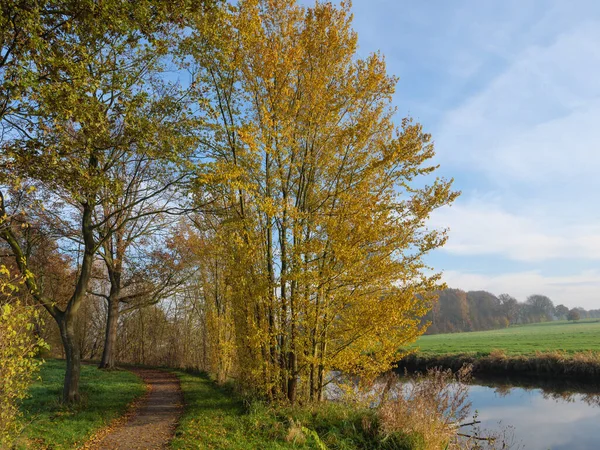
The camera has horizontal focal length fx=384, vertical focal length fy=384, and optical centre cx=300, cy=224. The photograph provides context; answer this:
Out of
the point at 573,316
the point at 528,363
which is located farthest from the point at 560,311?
the point at 528,363

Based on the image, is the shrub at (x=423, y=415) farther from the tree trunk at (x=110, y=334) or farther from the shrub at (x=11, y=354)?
the tree trunk at (x=110, y=334)

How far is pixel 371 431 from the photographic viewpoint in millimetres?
7297

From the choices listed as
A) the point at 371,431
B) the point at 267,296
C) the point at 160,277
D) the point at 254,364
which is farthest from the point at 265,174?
the point at 160,277

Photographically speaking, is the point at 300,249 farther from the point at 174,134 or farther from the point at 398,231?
the point at 174,134

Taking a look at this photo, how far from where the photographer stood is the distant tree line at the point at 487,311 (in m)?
65.4

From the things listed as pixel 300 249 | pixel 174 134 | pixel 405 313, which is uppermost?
pixel 174 134

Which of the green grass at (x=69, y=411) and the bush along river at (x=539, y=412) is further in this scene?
the bush along river at (x=539, y=412)

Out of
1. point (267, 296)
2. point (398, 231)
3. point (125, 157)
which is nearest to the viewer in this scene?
point (398, 231)

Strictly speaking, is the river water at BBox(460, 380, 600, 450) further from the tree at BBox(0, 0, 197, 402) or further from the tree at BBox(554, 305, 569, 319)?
the tree at BBox(554, 305, 569, 319)

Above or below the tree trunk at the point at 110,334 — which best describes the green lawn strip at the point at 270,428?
below

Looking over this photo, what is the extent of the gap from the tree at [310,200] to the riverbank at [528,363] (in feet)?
34.0

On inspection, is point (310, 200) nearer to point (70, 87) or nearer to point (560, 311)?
point (70, 87)

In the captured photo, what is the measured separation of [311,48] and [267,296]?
228 inches

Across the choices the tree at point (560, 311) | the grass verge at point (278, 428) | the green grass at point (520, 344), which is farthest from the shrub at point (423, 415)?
the tree at point (560, 311)
